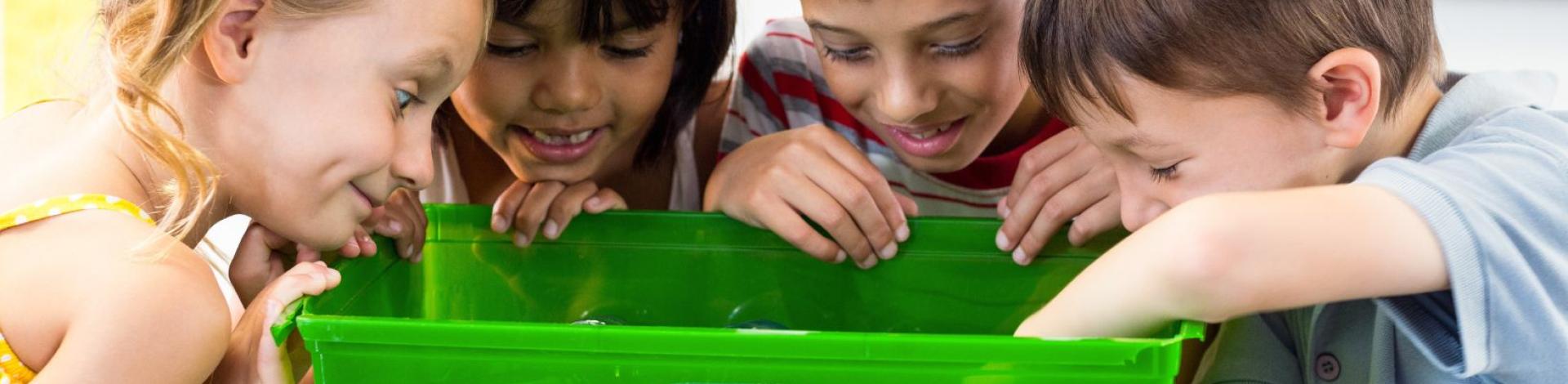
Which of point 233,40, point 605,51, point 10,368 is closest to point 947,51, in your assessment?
point 605,51

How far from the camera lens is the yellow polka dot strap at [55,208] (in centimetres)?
64

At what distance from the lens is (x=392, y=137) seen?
2.40 feet

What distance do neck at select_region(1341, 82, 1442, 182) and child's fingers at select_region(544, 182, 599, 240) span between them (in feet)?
1.44

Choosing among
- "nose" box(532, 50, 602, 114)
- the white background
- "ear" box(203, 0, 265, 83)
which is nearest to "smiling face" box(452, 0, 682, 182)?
"nose" box(532, 50, 602, 114)

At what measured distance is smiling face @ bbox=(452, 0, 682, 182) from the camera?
896mm

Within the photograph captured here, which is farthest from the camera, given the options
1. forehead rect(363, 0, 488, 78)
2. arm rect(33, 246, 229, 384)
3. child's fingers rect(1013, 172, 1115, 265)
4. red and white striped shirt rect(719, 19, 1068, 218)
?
red and white striped shirt rect(719, 19, 1068, 218)

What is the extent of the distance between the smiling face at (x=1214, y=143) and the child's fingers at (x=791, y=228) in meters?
0.19

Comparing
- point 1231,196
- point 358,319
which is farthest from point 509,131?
point 1231,196

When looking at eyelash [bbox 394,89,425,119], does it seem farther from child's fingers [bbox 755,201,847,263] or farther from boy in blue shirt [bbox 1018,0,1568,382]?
boy in blue shirt [bbox 1018,0,1568,382]

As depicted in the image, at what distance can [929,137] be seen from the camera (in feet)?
3.23

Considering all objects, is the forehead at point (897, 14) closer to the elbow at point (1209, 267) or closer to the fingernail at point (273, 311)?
the elbow at point (1209, 267)

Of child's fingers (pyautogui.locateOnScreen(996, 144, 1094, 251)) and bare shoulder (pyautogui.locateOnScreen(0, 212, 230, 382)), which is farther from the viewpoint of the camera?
child's fingers (pyautogui.locateOnScreen(996, 144, 1094, 251))

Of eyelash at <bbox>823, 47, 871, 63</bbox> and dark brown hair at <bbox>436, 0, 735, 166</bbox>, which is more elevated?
eyelash at <bbox>823, 47, 871, 63</bbox>

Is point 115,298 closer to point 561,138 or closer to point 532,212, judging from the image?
point 532,212
